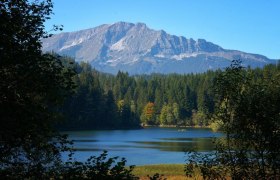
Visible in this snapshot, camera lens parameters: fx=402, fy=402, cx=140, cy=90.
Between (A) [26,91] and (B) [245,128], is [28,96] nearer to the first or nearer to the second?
(A) [26,91]

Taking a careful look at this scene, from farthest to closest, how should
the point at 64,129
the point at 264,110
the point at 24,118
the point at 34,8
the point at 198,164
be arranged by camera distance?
the point at 64,129
the point at 198,164
the point at 264,110
the point at 34,8
the point at 24,118

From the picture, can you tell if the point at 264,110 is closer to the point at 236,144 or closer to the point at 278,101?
the point at 278,101

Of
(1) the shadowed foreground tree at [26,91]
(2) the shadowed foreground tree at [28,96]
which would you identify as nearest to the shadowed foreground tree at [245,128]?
(2) the shadowed foreground tree at [28,96]

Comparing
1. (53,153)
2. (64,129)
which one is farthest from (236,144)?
(64,129)

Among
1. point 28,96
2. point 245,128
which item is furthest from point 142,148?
point 28,96

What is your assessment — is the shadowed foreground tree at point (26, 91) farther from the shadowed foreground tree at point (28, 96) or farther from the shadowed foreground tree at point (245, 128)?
the shadowed foreground tree at point (245, 128)

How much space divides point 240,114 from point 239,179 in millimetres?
2400

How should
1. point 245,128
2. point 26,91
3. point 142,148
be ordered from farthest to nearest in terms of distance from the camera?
point 142,148
point 245,128
point 26,91

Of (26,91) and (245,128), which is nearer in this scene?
(26,91)

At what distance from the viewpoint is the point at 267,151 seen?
579 inches

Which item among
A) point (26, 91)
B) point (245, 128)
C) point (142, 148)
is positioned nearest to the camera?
point (26, 91)

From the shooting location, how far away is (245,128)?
1502 centimetres

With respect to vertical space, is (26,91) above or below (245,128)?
above

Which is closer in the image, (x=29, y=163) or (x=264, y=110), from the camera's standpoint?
(x=29, y=163)
